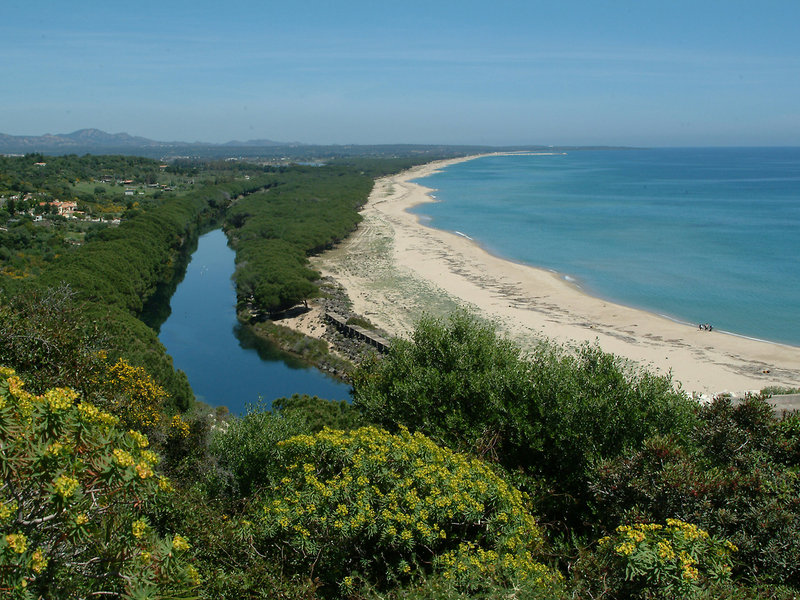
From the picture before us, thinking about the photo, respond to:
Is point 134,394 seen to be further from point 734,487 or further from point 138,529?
point 734,487

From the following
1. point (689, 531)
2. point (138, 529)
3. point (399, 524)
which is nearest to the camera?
point (138, 529)

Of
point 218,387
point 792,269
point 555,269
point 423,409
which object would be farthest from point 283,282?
point 792,269

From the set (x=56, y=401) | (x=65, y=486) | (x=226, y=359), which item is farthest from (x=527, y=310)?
(x=65, y=486)

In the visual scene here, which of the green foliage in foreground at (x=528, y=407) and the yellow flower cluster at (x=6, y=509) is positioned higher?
the yellow flower cluster at (x=6, y=509)

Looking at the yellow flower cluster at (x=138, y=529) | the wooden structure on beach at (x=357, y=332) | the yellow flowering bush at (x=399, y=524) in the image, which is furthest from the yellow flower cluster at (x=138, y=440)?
the wooden structure on beach at (x=357, y=332)

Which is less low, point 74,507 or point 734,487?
point 74,507

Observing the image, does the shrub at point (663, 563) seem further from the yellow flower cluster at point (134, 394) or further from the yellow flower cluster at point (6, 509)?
the yellow flower cluster at point (134, 394)

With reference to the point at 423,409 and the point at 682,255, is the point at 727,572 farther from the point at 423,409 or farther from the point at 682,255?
the point at 682,255
